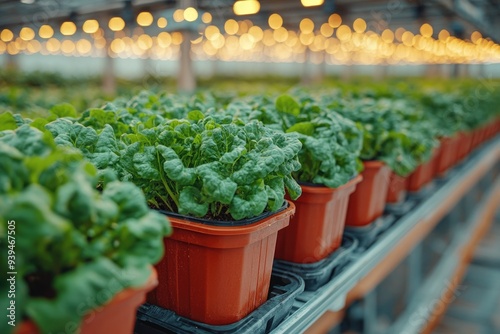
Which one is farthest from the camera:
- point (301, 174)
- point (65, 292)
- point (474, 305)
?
point (474, 305)

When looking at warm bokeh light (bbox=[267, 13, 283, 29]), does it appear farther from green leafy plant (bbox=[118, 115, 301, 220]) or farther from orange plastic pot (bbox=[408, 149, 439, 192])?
green leafy plant (bbox=[118, 115, 301, 220])

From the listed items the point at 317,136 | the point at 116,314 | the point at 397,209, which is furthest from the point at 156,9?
the point at 116,314

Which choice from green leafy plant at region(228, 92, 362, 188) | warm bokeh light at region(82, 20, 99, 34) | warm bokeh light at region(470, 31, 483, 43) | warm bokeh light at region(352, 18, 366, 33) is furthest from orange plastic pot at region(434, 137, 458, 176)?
warm bokeh light at region(82, 20, 99, 34)

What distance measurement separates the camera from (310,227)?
5.12 ft

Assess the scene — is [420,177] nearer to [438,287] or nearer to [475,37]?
[438,287]

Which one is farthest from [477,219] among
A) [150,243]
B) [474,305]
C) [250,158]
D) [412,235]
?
[150,243]

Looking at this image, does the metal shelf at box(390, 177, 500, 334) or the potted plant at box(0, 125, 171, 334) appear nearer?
the potted plant at box(0, 125, 171, 334)

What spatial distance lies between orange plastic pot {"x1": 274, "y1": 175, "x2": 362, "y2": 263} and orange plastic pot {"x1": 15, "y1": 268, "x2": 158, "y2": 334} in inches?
31.6

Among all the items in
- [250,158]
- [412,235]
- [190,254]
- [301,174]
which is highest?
[250,158]

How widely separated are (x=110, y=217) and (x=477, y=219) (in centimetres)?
460

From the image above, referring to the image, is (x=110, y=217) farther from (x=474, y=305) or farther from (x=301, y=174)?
(x=474, y=305)

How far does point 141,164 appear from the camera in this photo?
1.15 metres

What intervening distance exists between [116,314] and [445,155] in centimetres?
304

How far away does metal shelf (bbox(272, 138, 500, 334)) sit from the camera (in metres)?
1.35
